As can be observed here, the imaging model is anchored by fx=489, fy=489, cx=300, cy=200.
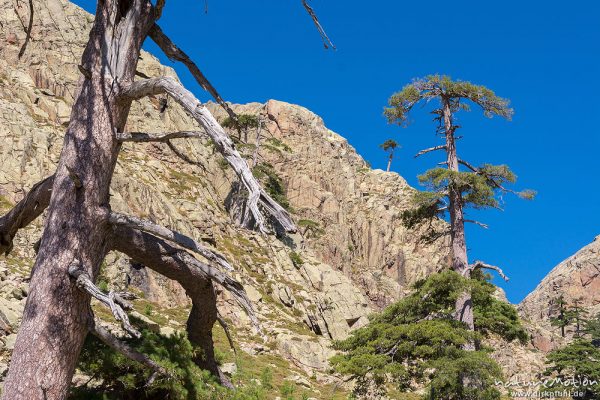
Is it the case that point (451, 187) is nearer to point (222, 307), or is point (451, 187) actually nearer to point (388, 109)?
point (388, 109)

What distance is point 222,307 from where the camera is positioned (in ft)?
93.8

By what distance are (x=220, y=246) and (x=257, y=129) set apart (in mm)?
32950

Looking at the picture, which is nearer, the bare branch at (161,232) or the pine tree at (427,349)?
the bare branch at (161,232)

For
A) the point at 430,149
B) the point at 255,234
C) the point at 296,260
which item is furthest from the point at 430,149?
the point at 255,234

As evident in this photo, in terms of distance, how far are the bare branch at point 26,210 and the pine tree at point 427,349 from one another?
995cm

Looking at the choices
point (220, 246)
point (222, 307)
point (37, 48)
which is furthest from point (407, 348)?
point (37, 48)

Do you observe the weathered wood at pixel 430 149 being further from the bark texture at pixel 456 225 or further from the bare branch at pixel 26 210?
the bare branch at pixel 26 210

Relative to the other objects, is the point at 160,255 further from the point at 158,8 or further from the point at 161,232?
the point at 158,8

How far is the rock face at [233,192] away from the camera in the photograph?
2769 centimetres

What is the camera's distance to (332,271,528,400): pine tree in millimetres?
12898

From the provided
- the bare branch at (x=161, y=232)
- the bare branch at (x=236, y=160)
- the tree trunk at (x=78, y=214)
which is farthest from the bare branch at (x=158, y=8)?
the bare branch at (x=161, y=232)

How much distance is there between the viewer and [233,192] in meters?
52.6

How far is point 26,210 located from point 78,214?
5.30 ft

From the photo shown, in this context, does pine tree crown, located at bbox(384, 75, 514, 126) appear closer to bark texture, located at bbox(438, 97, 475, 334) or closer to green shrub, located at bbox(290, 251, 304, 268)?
bark texture, located at bbox(438, 97, 475, 334)
